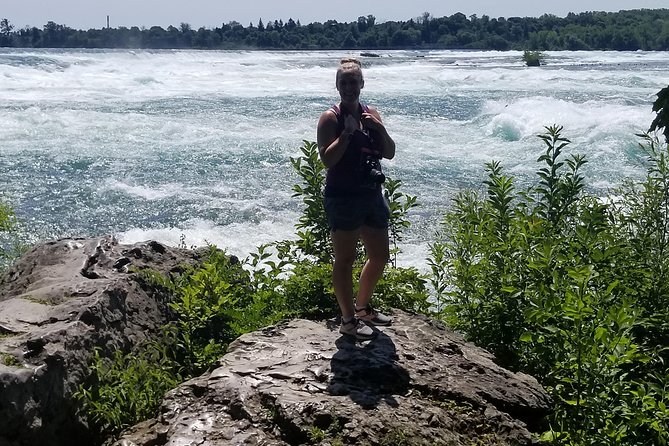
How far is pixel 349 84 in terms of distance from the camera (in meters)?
4.59

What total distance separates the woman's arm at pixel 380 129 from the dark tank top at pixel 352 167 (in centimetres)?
6

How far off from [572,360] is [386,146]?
1.65m

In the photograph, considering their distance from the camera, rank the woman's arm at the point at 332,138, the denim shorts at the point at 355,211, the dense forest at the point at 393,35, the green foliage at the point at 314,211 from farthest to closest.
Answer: the dense forest at the point at 393,35
the green foliage at the point at 314,211
the denim shorts at the point at 355,211
the woman's arm at the point at 332,138

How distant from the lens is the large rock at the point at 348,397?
388cm

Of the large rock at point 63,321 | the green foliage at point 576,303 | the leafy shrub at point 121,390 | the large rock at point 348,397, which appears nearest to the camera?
the green foliage at point 576,303

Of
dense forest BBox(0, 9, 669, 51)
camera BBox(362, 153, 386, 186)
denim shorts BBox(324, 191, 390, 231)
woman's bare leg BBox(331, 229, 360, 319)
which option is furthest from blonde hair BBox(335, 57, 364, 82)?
dense forest BBox(0, 9, 669, 51)

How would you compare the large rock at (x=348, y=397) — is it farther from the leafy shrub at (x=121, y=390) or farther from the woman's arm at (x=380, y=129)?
the woman's arm at (x=380, y=129)

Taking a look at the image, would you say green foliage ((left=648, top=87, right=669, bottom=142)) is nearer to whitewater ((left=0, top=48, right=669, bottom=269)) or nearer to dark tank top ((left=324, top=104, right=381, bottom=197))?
whitewater ((left=0, top=48, right=669, bottom=269))

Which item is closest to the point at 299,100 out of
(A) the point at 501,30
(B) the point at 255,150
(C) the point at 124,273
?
(B) the point at 255,150

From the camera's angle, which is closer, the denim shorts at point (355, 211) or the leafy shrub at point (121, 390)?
the leafy shrub at point (121, 390)

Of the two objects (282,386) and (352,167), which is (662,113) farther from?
(282,386)

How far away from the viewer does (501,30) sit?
364 feet

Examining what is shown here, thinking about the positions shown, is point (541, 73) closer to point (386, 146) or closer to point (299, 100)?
point (299, 100)

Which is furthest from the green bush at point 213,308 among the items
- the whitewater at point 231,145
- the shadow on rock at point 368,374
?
the whitewater at point 231,145
